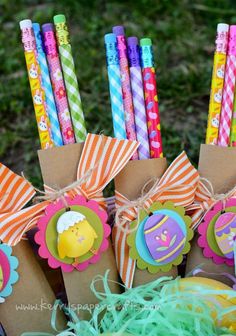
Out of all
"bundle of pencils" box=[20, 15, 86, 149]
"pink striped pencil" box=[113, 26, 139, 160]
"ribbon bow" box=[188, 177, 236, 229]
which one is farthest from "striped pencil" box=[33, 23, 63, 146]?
"ribbon bow" box=[188, 177, 236, 229]

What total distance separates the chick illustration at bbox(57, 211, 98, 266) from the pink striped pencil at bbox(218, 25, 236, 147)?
0.81 feet

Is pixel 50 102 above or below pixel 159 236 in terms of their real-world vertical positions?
above

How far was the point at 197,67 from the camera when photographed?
5.41 feet

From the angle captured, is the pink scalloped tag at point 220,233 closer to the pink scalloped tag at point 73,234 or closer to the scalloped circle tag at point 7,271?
the pink scalloped tag at point 73,234

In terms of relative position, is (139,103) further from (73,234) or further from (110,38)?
(73,234)

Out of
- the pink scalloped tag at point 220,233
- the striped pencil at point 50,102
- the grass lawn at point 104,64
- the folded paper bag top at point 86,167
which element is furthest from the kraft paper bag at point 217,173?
the grass lawn at point 104,64

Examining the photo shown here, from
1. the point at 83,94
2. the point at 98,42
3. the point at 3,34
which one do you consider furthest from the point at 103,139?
the point at 3,34

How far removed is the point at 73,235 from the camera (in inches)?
31.8

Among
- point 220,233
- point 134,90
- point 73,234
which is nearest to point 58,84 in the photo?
point 134,90

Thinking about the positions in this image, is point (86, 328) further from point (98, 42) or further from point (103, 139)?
point (98, 42)

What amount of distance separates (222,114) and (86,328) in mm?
371

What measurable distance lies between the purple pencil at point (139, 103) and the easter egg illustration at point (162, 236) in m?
0.10

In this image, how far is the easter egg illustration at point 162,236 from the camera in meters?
0.85

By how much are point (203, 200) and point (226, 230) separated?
0.06 m
